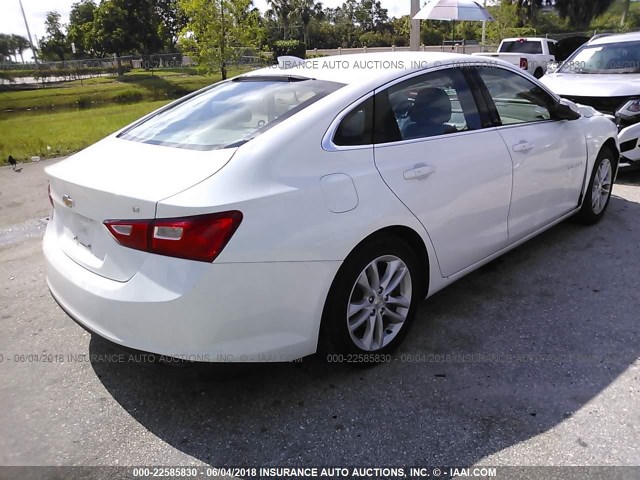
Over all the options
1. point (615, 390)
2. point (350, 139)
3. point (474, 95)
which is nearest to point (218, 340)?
point (350, 139)

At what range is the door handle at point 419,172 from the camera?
2763mm

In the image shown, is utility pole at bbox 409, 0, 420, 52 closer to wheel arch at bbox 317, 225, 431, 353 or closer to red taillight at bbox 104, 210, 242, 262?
wheel arch at bbox 317, 225, 431, 353

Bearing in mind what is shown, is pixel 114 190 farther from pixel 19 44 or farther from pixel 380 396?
pixel 19 44

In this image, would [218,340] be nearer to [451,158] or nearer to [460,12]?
[451,158]

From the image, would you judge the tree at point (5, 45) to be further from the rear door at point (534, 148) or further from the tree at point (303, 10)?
the tree at point (303, 10)

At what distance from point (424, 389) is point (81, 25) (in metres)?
67.5

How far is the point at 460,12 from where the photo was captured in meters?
14.2

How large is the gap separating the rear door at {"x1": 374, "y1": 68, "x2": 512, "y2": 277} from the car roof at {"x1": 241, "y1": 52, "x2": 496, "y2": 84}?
0.26 ft

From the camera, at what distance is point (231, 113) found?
2914mm

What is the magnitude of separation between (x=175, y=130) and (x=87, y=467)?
1760mm

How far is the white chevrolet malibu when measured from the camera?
2.14 metres

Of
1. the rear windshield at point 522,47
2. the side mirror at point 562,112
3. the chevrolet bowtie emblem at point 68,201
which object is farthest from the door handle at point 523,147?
the rear windshield at point 522,47

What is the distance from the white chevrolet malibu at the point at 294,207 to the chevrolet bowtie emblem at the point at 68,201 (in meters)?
0.02

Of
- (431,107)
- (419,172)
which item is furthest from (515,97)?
(419,172)
